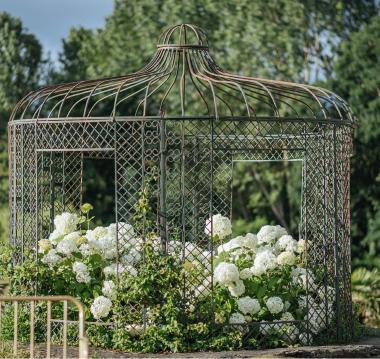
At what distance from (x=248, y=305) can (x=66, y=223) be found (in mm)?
2517

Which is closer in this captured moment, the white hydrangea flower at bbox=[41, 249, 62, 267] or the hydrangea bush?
the hydrangea bush

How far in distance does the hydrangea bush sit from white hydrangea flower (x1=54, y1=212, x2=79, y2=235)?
0.04ft

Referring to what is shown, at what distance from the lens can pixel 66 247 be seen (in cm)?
1159

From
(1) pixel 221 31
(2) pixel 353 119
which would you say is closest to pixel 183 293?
(2) pixel 353 119

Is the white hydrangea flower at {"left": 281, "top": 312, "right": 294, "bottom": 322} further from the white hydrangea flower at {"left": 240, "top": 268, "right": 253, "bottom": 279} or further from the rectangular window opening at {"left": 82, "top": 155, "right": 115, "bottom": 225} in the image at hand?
the rectangular window opening at {"left": 82, "top": 155, "right": 115, "bottom": 225}

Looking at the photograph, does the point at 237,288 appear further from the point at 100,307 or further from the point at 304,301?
the point at 100,307

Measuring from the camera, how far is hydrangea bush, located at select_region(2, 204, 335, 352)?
10.7 m

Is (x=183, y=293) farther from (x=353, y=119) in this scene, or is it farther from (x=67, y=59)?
(x=67, y=59)

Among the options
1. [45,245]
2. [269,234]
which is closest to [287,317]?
[269,234]

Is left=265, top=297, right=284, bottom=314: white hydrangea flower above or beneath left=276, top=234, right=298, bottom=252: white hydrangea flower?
beneath

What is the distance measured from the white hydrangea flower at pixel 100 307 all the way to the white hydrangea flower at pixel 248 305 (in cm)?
142

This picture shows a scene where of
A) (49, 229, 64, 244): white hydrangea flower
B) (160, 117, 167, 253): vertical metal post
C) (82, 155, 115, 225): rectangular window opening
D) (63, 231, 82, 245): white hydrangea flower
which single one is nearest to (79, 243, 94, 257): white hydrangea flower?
(63, 231, 82, 245): white hydrangea flower

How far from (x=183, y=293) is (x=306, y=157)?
7.03 ft

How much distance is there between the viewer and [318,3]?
23.7 metres
